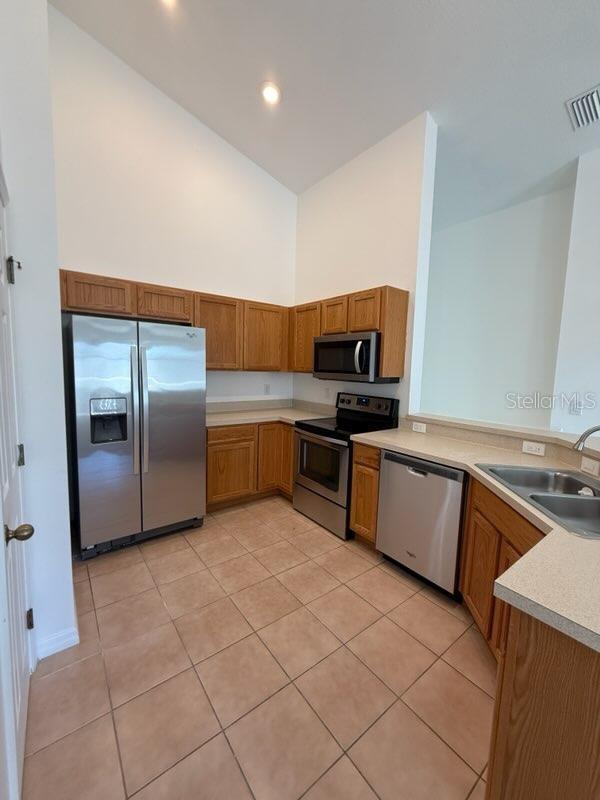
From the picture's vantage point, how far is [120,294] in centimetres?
273

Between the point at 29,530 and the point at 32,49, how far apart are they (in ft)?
6.38

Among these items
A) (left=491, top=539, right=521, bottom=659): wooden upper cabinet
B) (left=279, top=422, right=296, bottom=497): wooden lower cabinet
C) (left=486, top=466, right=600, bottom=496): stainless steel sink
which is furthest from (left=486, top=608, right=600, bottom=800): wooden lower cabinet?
(left=279, top=422, right=296, bottom=497): wooden lower cabinet

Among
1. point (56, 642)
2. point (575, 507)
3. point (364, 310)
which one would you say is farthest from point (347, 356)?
point (56, 642)

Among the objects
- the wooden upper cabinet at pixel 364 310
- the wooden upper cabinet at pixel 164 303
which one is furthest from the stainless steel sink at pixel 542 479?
the wooden upper cabinet at pixel 164 303

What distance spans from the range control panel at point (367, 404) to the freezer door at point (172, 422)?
4.61 ft

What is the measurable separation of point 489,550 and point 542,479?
50cm

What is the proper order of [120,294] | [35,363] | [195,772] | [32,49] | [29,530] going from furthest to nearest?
[120,294], [35,363], [32,49], [195,772], [29,530]

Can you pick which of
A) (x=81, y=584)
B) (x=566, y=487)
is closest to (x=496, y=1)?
(x=566, y=487)

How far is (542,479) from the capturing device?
178 centimetres

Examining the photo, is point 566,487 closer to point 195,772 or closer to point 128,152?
point 195,772

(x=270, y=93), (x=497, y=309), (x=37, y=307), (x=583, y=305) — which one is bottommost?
(x=37, y=307)

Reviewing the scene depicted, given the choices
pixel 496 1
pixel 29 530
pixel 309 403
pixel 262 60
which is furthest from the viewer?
pixel 309 403

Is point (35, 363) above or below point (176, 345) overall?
below

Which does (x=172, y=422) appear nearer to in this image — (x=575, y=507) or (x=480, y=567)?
(x=480, y=567)
